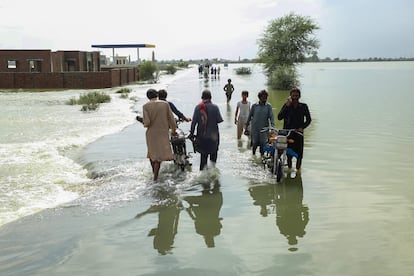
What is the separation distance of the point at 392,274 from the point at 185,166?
510 centimetres

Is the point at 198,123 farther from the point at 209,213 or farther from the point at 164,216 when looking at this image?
the point at 164,216

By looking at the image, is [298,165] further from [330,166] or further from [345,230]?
[345,230]

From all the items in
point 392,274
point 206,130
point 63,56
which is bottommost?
point 392,274

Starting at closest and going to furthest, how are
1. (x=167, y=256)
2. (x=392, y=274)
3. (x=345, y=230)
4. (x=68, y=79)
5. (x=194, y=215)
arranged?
(x=392, y=274) → (x=167, y=256) → (x=345, y=230) → (x=194, y=215) → (x=68, y=79)

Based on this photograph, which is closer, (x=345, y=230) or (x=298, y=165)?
(x=345, y=230)

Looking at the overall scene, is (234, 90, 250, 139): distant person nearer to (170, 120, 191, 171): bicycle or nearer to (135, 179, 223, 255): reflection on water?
(170, 120, 191, 171): bicycle

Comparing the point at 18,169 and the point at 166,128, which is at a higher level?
the point at 166,128

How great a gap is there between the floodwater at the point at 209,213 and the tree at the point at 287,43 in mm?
36193

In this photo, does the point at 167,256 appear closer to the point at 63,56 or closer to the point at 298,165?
the point at 298,165

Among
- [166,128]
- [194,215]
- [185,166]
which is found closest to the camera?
[194,215]

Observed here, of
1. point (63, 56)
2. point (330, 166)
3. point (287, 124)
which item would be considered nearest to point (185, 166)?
point (287, 124)

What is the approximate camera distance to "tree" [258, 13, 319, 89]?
47562 mm

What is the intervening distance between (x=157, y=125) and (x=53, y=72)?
39.1 meters

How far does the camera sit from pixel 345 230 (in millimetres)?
5785
